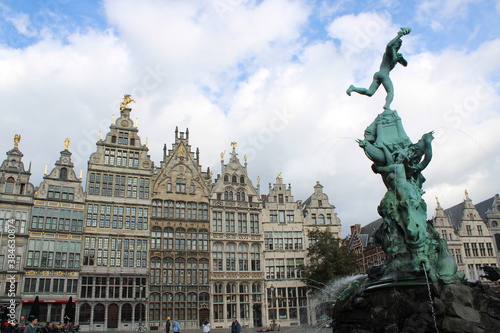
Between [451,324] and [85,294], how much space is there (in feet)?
104

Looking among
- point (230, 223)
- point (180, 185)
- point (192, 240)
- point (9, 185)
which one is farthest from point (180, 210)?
point (9, 185)

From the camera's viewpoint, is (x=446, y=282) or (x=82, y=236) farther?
(x=82, y=236)

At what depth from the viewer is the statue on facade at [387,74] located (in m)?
19.2

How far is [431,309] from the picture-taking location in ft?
43.7

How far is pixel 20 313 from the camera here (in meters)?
34.2

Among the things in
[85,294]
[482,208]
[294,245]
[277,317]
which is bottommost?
[277,317]

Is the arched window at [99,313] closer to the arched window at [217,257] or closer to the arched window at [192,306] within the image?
the arched window at [192,306]

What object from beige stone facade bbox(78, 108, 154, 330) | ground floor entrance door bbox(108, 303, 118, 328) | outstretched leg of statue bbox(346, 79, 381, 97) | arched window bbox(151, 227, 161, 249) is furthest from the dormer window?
outstretched leg of statue bbox(346, 79, 381, 97)

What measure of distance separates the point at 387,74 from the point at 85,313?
101 ft

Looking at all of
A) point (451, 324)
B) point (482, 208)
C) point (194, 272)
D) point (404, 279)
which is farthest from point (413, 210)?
point (482, 208)

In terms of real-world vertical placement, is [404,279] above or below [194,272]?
below

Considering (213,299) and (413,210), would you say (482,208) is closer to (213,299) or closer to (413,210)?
(213,299)

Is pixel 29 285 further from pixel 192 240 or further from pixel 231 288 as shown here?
pixel 231 288

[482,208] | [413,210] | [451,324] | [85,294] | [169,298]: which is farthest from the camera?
[482,208]
